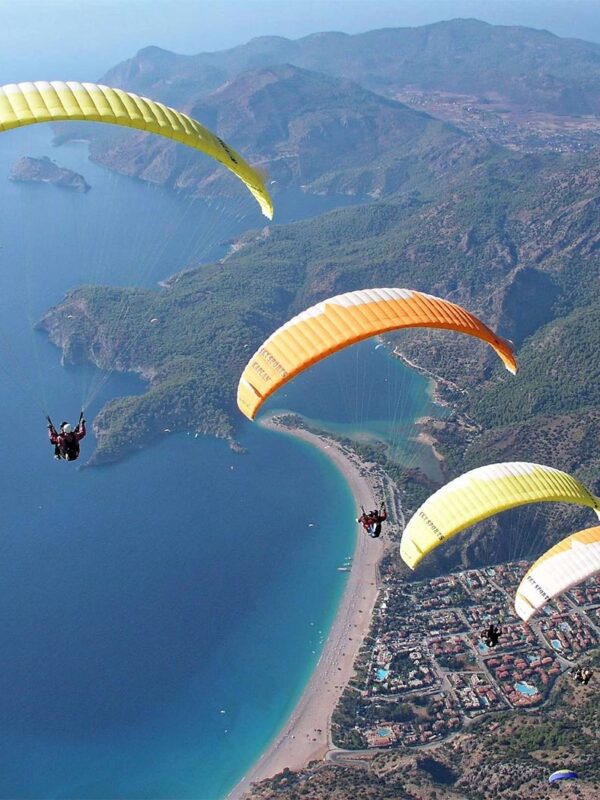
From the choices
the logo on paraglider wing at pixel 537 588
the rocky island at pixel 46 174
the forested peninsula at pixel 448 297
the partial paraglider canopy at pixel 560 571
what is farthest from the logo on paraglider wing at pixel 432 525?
the rocky island at pixel 46 174

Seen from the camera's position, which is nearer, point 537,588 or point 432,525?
point 432,525

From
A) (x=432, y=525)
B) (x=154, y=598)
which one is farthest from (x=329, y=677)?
(x=432, y=525)

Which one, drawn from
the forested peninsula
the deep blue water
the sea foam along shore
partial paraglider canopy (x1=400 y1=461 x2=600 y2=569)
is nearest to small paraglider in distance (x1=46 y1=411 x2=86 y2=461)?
partial paraglider canopy (x1=400 y1=461 x2=600 y2=569)

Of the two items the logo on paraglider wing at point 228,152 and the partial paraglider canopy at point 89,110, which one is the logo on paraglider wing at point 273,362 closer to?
the logo on paraglider wing at point 228,152

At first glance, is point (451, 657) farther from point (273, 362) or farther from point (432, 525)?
point (273, 362)

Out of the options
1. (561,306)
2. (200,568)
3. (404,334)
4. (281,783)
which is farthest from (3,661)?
(561,306)

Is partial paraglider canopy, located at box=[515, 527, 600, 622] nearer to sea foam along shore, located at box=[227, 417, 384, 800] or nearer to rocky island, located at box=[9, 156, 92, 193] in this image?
sea foam along shore, located at box=[227, 417, 384, 800]

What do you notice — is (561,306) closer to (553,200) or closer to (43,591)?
(553,200)
